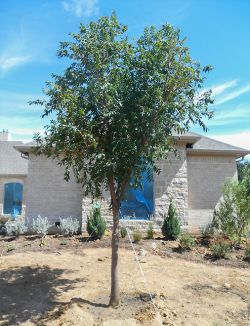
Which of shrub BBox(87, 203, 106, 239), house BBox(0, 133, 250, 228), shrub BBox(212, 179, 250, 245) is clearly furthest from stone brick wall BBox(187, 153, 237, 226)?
shrub BBox(87, 203, 106, 239)

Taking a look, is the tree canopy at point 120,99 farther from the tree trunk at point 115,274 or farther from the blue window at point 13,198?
the blue window at point 13,198

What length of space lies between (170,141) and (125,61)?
1.76 m

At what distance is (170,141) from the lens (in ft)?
21.9

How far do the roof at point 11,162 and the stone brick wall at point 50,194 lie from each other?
7.16 m

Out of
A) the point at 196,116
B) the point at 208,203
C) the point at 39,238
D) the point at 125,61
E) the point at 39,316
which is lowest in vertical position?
the point at 39,316

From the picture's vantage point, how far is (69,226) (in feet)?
40.9

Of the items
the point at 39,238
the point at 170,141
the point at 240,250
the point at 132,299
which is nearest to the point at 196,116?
the point at 170,141

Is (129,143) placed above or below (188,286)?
above

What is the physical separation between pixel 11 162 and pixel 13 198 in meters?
2.41

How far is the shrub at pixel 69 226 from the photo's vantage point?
1246cm

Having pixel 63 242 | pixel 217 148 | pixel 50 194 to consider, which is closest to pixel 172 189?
pixel 217 148

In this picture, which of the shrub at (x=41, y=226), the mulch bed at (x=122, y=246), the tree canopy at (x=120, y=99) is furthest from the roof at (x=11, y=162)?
the tree canopy at (x=120, y=99)

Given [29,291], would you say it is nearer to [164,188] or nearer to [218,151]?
[164,188]

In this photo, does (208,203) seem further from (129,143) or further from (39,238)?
(129,143)
